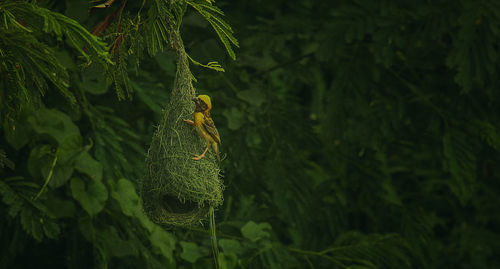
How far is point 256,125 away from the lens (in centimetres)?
325

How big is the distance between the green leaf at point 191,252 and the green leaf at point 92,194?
0.44 meters

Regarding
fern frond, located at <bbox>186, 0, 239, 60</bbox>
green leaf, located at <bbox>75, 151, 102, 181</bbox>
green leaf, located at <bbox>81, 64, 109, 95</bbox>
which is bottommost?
green leaf, located at <bbox>75, 151, 102, 181</bbox>

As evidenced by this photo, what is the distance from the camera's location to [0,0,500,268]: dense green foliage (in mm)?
1929

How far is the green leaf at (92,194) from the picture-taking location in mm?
2451

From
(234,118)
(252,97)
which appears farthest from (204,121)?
(252,97)

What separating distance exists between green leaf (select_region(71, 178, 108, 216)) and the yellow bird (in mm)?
797

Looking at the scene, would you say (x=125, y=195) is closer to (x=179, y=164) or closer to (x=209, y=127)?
(x=179, y=164)

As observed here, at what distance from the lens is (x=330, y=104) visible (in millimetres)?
3328

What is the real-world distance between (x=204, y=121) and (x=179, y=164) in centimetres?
17

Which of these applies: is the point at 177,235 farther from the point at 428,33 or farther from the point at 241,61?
the point at 428,33

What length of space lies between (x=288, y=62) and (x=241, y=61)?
1.26 feet

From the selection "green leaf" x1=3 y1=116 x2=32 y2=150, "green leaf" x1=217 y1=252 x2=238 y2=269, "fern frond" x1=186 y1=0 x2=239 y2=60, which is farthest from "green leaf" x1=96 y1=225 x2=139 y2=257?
"fern frond" x1=186 y1=0 x2=239 y2=60

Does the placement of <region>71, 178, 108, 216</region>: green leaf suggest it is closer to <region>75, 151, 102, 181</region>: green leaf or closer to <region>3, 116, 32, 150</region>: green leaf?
<region>75, 151, 102, 181</region>: green leaf

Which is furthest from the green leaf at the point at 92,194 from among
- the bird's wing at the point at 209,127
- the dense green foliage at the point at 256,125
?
the bird's wing at the point at 209,127
